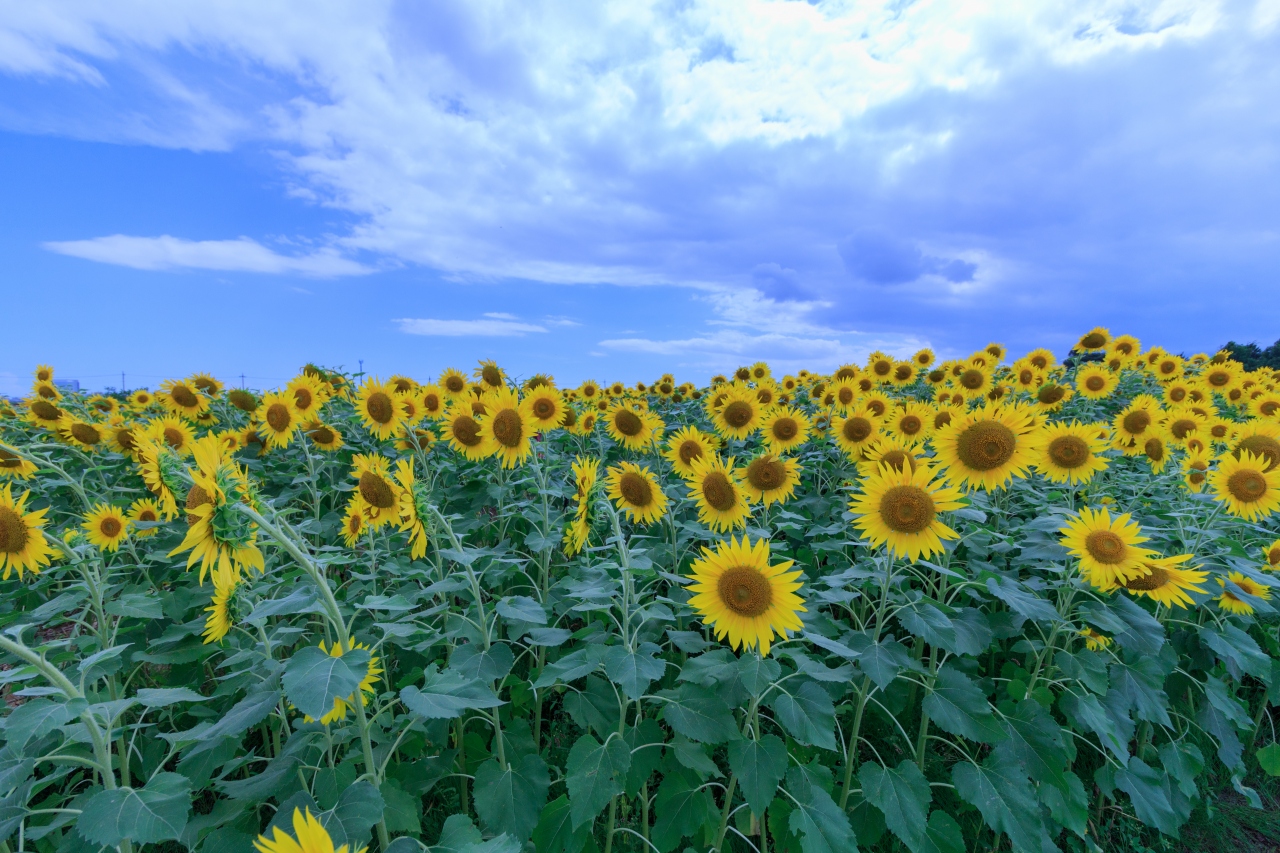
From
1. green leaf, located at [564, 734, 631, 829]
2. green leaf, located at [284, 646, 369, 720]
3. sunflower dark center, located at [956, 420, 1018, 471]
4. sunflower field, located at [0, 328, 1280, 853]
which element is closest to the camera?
green leaf, located at [284, 646, 369, 720]

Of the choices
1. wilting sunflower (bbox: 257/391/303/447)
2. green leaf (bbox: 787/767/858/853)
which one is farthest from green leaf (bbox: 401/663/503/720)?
wilting sunflower (bbox: 257/391/303/447)

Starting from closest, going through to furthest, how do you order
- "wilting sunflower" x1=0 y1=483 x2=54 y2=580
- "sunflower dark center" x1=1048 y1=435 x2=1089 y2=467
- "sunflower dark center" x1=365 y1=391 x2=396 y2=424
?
1. "wilting sunflower" x1=0 y1=483 x2=54 y2=580
2. "sunflower dark center" x1=1048 y1=435 x2=1089 y2=467
3. "sunflower dark center" x1=365 y1=391 x2=396 y2=424

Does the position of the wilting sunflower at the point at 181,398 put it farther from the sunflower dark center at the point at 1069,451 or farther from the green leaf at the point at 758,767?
the sunflower dark center at the point at 1069,451

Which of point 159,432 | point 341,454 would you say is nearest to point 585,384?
point 341,454

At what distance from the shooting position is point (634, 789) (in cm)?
274

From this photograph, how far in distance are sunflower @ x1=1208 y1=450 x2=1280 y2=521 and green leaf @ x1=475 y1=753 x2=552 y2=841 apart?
17.3ft

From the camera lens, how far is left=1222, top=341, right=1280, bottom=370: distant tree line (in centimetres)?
1811

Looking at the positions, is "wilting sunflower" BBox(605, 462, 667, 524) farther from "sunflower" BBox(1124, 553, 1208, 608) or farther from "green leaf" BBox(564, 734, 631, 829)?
"sunflower" BBox(1124, 553, 1208, 608)

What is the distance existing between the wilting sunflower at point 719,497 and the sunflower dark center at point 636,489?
31 cm

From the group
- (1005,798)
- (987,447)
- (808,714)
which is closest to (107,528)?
(808,714)

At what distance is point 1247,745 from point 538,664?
5.92m

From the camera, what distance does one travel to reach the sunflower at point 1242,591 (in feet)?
13.0

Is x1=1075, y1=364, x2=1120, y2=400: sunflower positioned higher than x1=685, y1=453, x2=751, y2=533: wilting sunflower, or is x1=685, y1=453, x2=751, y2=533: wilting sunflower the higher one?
x1=1075, y1=364, x2=1120, y2=400: sunflower

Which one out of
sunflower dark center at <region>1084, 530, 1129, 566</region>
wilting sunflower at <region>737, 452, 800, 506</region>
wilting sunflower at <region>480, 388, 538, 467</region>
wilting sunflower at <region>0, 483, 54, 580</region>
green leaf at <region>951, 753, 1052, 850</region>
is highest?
wilting sunflower at <region>480, 388, 538, 467</region>
